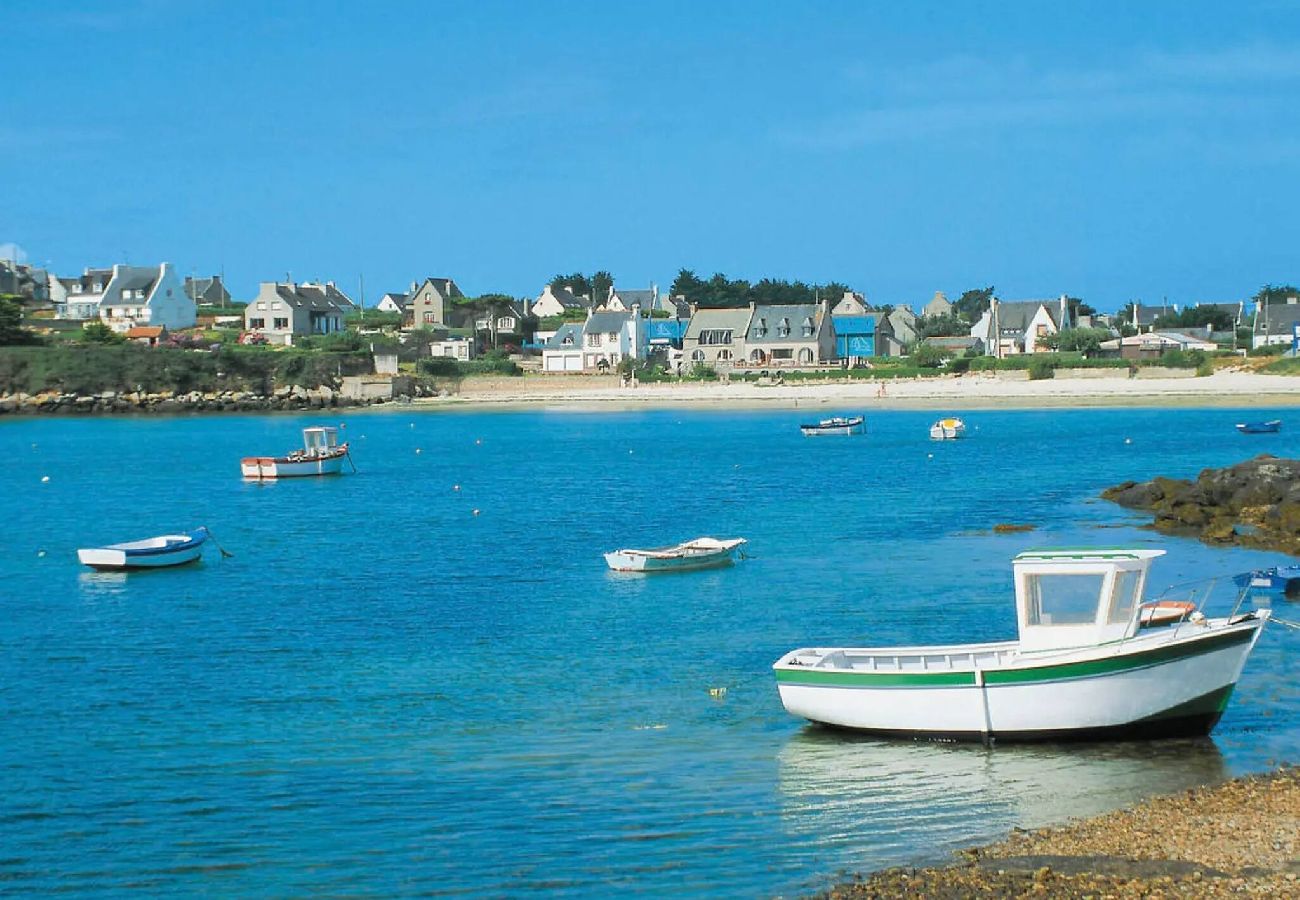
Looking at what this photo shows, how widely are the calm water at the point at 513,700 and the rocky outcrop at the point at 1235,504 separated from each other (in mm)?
1374

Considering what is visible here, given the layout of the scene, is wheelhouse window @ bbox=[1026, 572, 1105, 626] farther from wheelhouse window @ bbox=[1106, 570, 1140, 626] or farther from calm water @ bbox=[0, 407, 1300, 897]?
calm water @ bbox=[0, 407, 1300, 897]

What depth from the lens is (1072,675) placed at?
1908 cm

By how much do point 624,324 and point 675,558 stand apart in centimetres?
10607

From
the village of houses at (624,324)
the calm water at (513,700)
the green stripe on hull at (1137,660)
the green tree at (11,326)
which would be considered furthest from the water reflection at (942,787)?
the green tree at (11,326)

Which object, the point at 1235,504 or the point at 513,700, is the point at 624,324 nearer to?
the point at 1235,504

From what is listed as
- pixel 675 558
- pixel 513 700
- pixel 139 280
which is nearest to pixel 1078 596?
pixel 513 700

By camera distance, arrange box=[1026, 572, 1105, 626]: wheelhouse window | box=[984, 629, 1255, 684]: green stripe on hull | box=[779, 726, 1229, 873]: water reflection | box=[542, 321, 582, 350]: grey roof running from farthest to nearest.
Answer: box=[542, 321, 582, 350]: grey roof
box=[1026, 572, 1105, 626]: wheelhouse window
box=[984, 629, 1255, 684]: green stripe on hull
box=[779, 726, 1229, 873]: water reflection

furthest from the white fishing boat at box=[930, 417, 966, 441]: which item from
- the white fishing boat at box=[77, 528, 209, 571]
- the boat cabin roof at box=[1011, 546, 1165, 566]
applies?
the boat cabin roof at box=[1011, 546, 1165, 566]

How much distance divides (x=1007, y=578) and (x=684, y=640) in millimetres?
9676

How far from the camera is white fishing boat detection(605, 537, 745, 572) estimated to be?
36.8 metres

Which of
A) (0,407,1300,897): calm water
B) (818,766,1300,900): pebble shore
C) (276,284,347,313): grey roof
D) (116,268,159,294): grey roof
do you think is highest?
(116,268,159,294): grey roof

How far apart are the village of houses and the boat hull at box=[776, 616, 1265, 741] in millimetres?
113760

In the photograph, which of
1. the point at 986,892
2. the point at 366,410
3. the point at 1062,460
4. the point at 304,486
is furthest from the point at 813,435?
the point at 986,892

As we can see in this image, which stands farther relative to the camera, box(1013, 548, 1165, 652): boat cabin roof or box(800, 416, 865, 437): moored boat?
box(800, 416, 865, 437): moored boat
